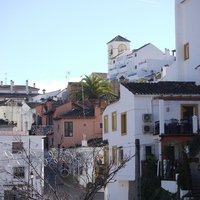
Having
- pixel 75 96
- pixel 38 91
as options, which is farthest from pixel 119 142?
pixel 38 91

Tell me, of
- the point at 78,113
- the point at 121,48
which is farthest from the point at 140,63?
the point at 78,113

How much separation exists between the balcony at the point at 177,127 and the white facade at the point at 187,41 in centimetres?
620

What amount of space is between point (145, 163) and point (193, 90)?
647 centimetres

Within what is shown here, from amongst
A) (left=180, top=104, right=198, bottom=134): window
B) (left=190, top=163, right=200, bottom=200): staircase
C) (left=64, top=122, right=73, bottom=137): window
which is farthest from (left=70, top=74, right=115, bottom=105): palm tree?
(left=190, top=163, right=200, bottom=200): staircase

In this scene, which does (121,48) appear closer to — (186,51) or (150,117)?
(186,51)

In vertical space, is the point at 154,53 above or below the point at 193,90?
above

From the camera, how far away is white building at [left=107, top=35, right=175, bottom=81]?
4090 inches

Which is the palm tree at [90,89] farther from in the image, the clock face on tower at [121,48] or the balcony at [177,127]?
the clock face on tower at [121,48]

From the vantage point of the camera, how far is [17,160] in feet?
156

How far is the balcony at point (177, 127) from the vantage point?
38.8 meters

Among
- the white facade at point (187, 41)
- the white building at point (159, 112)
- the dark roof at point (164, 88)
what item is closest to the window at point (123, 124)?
the white building at point (159, 112)

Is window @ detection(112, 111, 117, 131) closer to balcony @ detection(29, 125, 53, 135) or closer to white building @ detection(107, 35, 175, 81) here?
balcony @ detection(29, 125, 53, 135)

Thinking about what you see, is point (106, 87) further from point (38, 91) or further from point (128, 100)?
point (38, 91)

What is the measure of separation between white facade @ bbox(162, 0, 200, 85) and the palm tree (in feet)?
92.6
